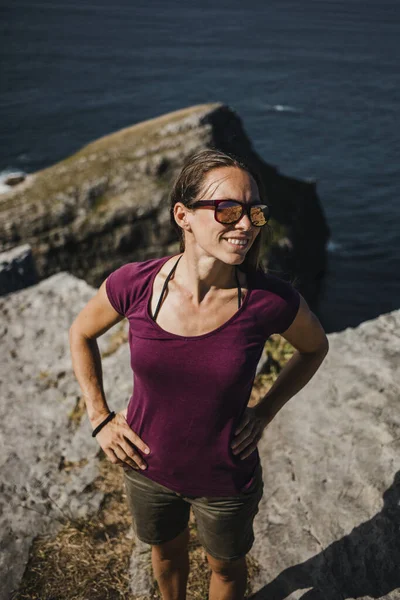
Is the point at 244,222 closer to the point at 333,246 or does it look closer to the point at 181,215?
the point at 181,215

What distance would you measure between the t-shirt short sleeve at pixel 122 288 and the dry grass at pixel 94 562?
2.37 meters

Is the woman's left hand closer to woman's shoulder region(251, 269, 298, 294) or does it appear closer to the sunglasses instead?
woman's shoulder region(251, 269, 298, 294)

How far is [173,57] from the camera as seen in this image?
86188 mm

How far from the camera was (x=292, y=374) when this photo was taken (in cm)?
352

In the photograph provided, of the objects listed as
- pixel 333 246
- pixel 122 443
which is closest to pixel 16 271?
pixel 122 443

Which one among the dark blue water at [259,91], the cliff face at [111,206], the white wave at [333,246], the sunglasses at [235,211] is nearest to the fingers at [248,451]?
the sunglasses at [235,211]

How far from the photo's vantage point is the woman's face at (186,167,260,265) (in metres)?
2.91

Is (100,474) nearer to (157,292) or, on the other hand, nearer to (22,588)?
(22,588)

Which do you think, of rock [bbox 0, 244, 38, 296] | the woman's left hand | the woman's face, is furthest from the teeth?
rock [bbox 0, 244, 38, 296]

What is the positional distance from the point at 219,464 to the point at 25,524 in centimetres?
239

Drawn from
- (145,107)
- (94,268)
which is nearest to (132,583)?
(94,268)

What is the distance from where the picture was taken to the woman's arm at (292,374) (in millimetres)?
3225

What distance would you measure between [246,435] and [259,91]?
72.4 metres

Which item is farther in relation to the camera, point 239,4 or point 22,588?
point 239,4
